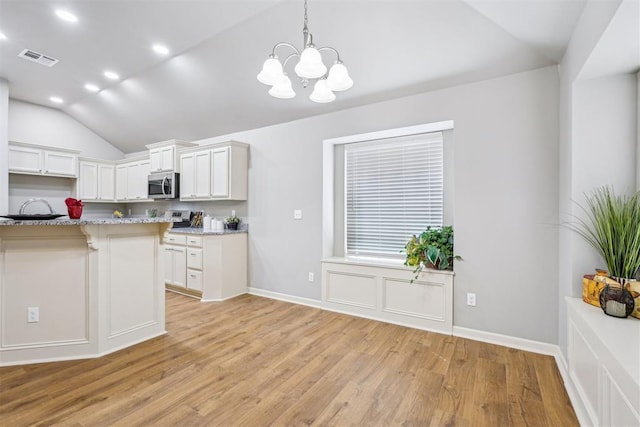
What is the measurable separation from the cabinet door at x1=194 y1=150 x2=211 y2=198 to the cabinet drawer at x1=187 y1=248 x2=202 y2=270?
885mm

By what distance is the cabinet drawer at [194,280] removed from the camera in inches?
160

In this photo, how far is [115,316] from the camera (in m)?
2.54

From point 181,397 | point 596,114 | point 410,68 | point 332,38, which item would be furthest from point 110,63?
point 596,114

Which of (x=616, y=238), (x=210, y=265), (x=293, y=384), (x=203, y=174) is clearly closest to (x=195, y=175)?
(x=203, y=174)

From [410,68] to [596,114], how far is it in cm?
151

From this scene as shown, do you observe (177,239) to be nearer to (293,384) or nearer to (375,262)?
(375,262)

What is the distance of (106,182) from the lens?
6.14 m

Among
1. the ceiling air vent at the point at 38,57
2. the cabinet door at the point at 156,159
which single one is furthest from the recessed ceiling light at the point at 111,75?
the cabinet door at the point at 156,159

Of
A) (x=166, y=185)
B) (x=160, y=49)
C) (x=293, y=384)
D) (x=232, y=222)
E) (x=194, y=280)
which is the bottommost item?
(x=293, y=384)

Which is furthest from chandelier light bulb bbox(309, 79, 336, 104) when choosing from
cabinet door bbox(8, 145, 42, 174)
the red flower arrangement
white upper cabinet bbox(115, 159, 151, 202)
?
cabinet door bbox(8, 145, 42, 174)

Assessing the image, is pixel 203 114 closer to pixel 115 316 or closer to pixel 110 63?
pixel 110 63

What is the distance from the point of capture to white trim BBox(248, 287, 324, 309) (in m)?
3.83

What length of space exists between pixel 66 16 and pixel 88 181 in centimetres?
384

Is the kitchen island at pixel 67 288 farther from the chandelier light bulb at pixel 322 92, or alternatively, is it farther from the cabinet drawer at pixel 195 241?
the chandelier light bulb at pixel 322 92
